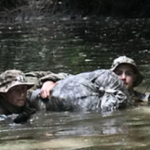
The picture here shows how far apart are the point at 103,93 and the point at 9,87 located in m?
1.32

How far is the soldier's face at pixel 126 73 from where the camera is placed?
6965 millimetres

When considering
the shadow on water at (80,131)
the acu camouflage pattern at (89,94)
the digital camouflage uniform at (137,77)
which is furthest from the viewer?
the digital camouflage uniform at (137,77)

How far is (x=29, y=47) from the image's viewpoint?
15695 millimetres

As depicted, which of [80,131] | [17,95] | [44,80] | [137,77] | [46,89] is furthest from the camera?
[137,77]

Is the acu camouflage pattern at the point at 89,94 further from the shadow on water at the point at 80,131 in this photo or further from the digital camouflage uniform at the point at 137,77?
the digital camouflage uniform at the point at 137,77

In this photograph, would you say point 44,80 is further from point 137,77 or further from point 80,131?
point 80,131

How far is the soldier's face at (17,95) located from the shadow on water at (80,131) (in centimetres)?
27

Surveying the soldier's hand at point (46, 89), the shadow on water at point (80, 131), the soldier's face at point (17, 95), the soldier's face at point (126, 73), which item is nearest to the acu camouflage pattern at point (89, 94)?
the soldier's hand at point (46, 89)

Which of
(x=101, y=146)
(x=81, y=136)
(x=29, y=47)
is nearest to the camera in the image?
(x=101, y=146)

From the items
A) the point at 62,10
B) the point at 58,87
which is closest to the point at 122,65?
the point at 58,87

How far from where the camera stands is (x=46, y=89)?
6637 mm

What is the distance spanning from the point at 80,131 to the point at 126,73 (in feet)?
7.26

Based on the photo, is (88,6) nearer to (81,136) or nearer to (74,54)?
(74,54)

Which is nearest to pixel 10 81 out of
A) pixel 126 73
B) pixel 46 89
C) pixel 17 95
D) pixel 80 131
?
pixel 17 95
